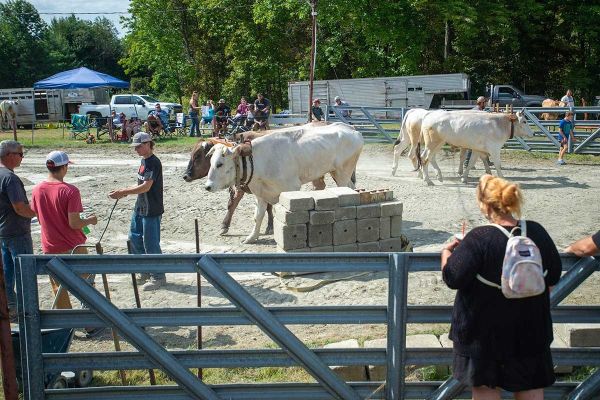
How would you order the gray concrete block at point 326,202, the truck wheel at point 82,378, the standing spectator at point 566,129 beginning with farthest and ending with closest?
the standing spectator at point 566,129 → the gray concrete block at point 326,202 → the truck wheel at point 82,378

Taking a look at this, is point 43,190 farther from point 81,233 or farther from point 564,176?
point 564,176

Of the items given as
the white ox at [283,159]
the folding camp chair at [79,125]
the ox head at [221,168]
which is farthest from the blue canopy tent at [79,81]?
the ox head at [221,168]

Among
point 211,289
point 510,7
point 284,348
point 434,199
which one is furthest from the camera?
point 510,7

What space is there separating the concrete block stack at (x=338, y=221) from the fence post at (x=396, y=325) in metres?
4.50

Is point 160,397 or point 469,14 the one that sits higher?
point 469,14

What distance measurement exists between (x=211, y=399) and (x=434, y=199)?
32.4 feet

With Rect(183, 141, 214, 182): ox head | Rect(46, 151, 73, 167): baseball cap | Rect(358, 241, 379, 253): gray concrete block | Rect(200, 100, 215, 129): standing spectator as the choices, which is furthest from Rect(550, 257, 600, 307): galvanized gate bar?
Rect(200, 100, 215, 129): standing spectator

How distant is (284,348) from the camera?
3959 mm

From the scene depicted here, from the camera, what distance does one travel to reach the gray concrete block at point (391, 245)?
9.00 metres

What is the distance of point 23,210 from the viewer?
630cm

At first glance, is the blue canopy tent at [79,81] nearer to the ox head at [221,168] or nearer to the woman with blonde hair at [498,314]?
the ox head at [221,168]

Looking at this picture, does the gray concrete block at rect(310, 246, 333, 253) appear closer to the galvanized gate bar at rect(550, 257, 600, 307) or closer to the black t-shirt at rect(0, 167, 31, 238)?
the black t-shirt at rect(0, 167, 31, 238)

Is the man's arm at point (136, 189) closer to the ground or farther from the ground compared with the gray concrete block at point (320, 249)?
farther from the ground

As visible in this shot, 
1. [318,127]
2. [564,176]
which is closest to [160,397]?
[318,127]
